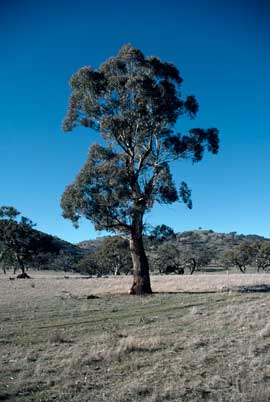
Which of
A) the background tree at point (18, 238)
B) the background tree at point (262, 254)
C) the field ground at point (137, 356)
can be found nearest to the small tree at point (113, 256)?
the background tree at point (18, 238)

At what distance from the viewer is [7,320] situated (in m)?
17.1

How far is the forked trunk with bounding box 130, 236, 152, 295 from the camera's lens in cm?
2844

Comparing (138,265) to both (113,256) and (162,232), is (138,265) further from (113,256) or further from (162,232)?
(113,256)

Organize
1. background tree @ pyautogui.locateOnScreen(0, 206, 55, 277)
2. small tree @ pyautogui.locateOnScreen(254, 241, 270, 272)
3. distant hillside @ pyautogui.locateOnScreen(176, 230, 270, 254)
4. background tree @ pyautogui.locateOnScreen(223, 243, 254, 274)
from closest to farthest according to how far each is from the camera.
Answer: background tree @ pyautogui.locateOnScreen(0, 206, 55, 277) < small tree @ pyautogui.locateOnScreen(254, 241, 270, 272) < background tree @ pyautogui.locateOnScreen(223, 243, 254, 274) < distant hillside @ pyautogui.locateOnScreen(176, 230, 270, 254)

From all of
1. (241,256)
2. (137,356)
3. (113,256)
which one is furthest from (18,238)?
(137,356)

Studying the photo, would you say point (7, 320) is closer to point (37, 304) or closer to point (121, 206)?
point (37, 304)

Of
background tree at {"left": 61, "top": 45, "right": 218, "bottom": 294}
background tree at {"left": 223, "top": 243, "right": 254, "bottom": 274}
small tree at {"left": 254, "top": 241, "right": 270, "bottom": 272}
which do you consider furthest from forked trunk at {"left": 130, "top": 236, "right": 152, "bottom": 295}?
background tree at {"left": 223, "top": 243, "right": 254, "bottom": 274}

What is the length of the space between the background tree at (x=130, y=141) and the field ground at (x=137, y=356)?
10.5 meters

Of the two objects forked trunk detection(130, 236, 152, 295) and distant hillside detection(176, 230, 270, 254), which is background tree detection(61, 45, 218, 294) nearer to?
forked trunk detection(130, 236, 152, 295)

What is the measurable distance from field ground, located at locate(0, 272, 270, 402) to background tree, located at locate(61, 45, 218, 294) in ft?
34.4

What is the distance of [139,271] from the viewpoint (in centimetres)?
2875

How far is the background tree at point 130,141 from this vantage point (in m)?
28.2

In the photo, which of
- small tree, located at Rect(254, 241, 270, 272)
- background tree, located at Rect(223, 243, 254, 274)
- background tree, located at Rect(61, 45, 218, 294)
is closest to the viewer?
background tree, located at Rect(61, 45, 218, 294)

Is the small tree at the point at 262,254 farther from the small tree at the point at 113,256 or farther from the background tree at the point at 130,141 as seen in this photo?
the background tree at the point at 130,141
